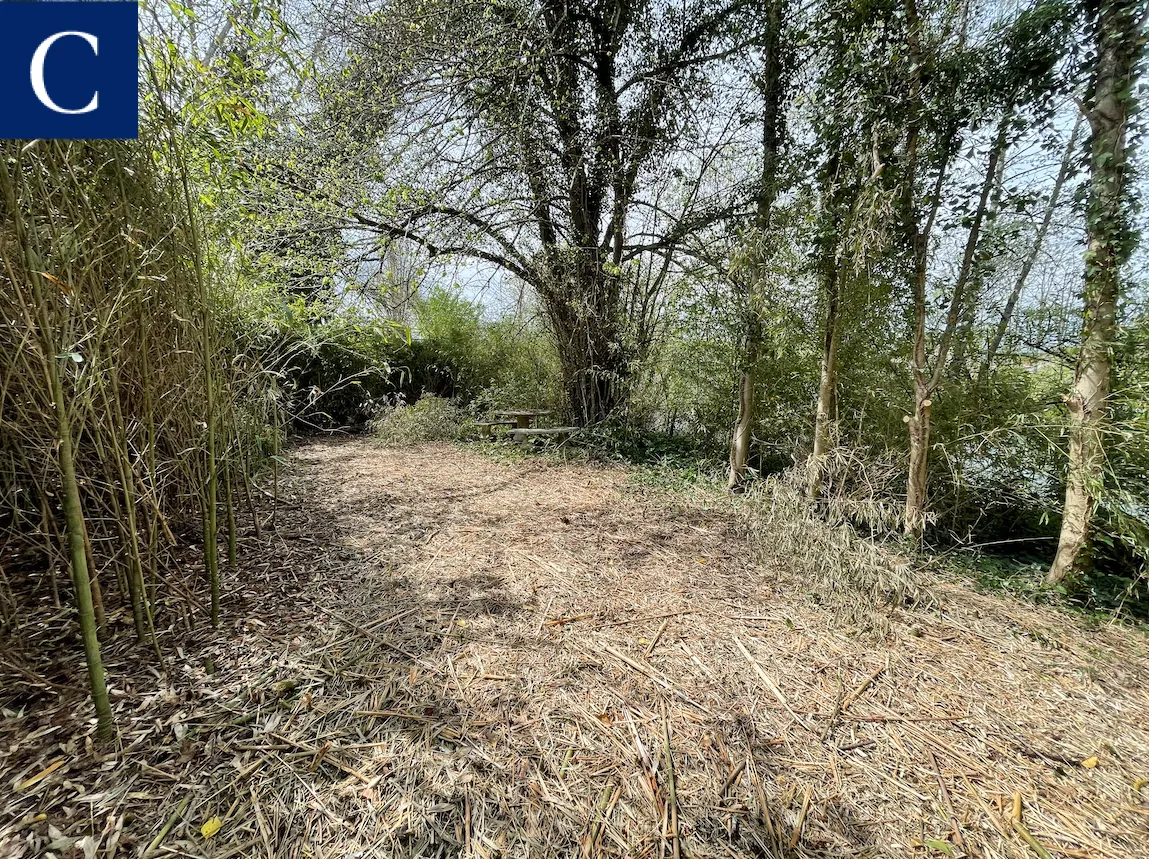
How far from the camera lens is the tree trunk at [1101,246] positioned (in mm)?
1766

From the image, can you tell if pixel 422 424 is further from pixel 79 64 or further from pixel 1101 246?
pixel 1101 246

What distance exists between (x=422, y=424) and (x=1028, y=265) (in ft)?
17.4

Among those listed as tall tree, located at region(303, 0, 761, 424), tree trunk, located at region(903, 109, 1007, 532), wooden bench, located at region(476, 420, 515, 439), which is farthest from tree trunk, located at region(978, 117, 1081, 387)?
wooden bench, located at region(476, 420, 515, 439)

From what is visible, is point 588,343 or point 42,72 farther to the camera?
point 588,343

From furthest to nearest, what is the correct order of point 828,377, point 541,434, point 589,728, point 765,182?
point 541,434
point 765,182
point 828,377
point 589,728

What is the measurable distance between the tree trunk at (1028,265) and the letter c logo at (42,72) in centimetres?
356

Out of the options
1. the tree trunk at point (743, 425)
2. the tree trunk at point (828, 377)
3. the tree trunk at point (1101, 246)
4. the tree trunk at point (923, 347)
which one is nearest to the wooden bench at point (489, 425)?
the tree trunk at point (743, 425)

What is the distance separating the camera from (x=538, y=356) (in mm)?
6203

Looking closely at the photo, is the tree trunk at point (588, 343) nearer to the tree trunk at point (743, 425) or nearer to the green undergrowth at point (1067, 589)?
the tree trunk at point (743, 425)

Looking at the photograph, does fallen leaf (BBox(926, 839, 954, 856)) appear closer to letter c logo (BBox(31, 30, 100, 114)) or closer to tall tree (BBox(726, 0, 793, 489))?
letter c logo (BBox(31, 30, 100, 114))

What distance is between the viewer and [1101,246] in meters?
1.85

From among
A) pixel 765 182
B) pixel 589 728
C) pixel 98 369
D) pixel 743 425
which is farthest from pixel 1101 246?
pixel 98 369

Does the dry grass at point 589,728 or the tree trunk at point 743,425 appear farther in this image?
the tree trunk at point 743,425

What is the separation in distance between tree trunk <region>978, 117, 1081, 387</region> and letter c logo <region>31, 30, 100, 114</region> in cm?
356
